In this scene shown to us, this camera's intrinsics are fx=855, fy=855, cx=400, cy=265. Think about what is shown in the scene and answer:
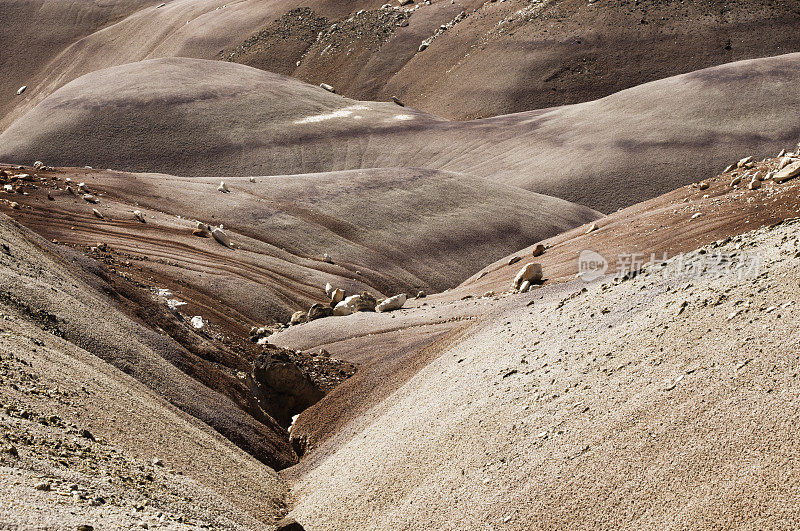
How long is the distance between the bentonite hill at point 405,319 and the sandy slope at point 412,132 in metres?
0.18

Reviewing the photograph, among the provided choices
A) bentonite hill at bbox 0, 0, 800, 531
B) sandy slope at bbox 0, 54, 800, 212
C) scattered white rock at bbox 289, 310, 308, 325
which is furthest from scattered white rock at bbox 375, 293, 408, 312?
sandy slope at bbox 0, 54, 800, 212

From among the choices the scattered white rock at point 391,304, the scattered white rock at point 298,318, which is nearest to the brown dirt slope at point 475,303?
the scattered white rock at point 391,304

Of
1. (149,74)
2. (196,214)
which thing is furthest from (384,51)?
(196,214)

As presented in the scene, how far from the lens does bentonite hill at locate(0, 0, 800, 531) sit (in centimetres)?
668

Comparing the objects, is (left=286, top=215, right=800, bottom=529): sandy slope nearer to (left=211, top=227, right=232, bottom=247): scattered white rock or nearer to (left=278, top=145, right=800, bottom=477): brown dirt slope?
(left=278, top=145, right=800, bottom=477): brown dirt slope

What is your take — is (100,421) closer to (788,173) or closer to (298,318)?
(298,318)

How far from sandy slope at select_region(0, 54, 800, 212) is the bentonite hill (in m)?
0.18

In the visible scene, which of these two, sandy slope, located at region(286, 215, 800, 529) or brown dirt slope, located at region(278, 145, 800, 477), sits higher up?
sandy slope, located at region(286, 215, 800, 529)

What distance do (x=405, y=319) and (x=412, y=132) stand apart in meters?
32.1

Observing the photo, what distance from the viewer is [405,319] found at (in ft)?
53.3

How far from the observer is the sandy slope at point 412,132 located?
38.4 m

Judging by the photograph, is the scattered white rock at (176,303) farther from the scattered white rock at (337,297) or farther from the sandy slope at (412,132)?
the sandy slope at (412,132)

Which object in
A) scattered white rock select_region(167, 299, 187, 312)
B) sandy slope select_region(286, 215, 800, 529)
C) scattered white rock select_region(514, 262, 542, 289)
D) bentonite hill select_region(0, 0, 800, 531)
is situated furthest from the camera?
scattered white rock select_region(514, 262, 542, 289)

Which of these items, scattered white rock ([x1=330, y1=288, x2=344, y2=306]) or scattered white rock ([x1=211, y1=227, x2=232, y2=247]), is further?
scattered white rock ([x1=211, y1=227, x2=232, y2=247])
